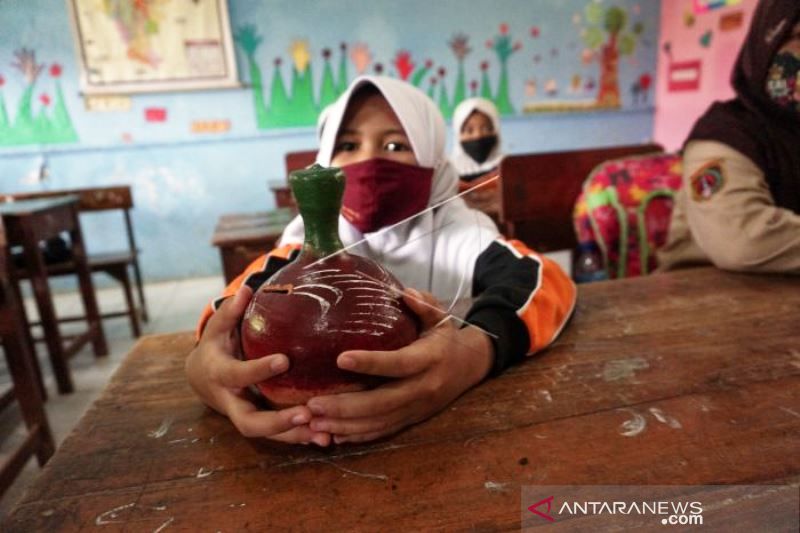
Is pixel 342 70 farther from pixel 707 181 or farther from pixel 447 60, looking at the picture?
pixel 707 181

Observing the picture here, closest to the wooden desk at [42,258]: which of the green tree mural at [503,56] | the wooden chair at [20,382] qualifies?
the wooden chair at [20,382]

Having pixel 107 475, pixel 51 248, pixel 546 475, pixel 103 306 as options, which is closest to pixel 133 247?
pixel 51 248

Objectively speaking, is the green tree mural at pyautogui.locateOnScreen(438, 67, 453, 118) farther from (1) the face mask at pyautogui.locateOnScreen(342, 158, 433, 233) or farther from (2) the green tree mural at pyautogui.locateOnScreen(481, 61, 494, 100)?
(1) the face mask at pyautogui.locateOnScreen(342, 158, 433, 233)

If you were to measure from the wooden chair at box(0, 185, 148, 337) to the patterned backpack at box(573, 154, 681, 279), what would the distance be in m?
2.34

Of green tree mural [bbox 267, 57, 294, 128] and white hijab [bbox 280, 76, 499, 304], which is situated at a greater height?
green tree mural [bbox 267, 57, 294, 128]

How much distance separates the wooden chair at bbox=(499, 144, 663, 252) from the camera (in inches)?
77.4

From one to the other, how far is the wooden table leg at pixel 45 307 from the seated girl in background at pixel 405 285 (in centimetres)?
177

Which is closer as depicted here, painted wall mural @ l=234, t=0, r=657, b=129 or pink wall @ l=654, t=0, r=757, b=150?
pink wall @ l=654, t=0, r=757, b=150

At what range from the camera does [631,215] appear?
176 cm

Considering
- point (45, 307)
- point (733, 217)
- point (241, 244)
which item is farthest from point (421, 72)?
point (733, 217)

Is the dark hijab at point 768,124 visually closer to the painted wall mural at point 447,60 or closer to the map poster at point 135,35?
the map poster at point 135,35

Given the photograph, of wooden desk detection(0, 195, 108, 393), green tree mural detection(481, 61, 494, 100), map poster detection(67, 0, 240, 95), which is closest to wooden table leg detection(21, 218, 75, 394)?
wooden desk detection(0, 195, 108, 393)

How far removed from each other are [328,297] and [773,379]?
60 cm

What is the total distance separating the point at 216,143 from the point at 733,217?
3.26 meters
